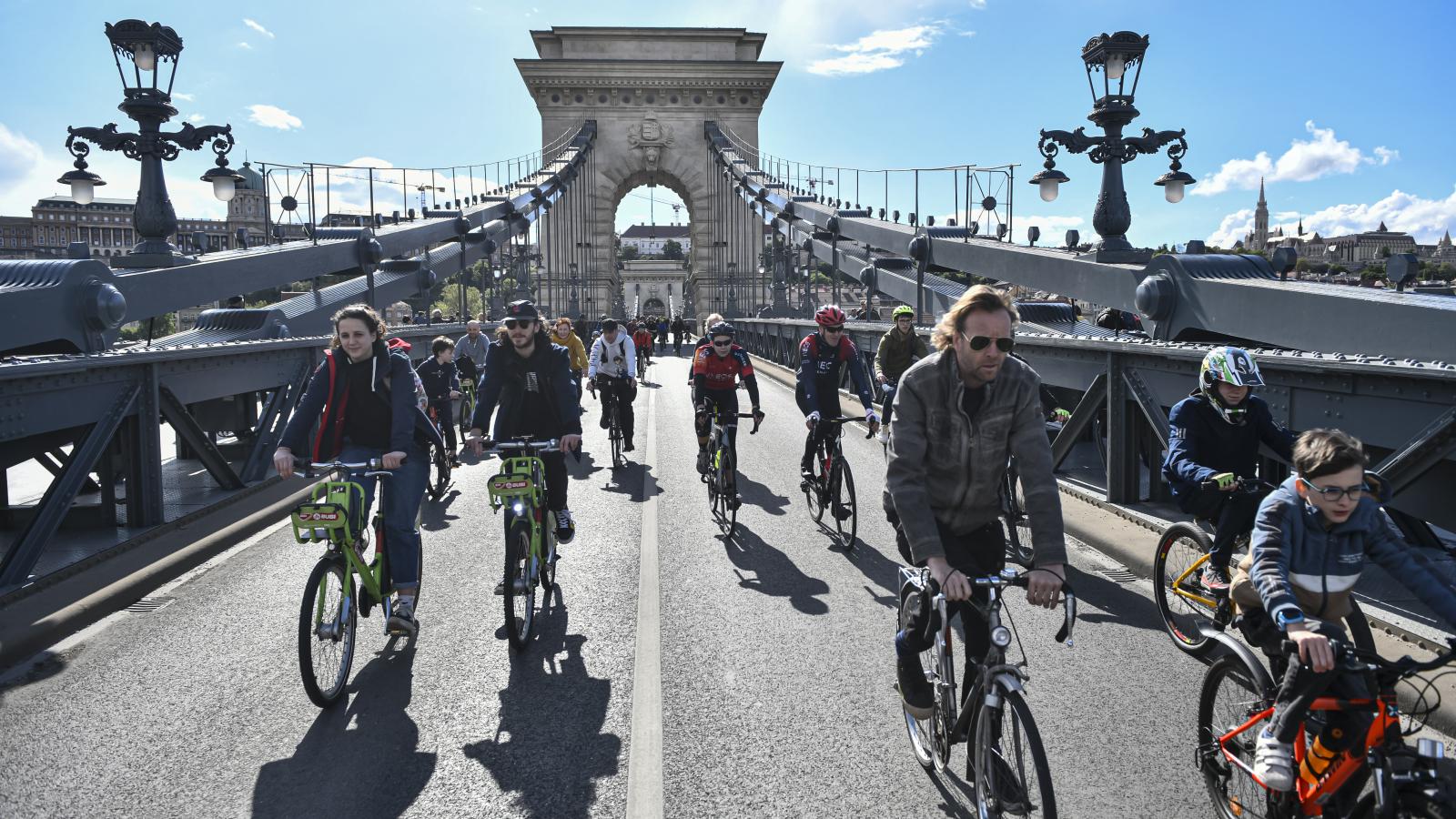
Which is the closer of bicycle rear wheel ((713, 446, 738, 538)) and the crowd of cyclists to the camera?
the crowd of cyclists

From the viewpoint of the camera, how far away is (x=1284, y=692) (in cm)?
296

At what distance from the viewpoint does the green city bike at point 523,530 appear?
5180mm

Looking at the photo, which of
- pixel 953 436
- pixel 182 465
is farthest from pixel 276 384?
pixel 953 436

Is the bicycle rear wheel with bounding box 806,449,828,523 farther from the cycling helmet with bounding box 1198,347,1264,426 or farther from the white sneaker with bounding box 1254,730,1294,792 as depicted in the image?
the white sneaker with bounding box 1254,730,1294,792

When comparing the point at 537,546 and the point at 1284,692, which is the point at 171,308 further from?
the point at 1284,692

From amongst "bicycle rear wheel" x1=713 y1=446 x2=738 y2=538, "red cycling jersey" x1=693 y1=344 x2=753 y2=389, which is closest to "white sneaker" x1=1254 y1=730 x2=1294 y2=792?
"bicycle rear wheel" x1=713 y1=446 x2=738 y2=538

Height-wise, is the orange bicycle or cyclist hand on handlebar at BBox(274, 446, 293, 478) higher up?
cyclist hand on handlebar at BBox(274, 446, 293, 478)

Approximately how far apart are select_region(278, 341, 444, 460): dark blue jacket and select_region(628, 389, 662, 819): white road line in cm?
158

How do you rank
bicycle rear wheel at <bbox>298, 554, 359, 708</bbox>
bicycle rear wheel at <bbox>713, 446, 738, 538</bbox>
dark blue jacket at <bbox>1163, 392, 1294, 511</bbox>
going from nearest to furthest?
bicycle rear wheel at <bbox>298, 554, 359, 708</bbox> < dark blue jacket at <bbox>1163, 392, 1294, 511</bbox> < bicycle rear wheel at <bbox>713, 446, 738, 538</bbox>

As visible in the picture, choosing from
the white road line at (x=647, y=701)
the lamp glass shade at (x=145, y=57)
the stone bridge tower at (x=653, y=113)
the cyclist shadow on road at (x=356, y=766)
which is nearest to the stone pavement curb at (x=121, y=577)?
the cyclist shadow on road at (x=356, y=766)

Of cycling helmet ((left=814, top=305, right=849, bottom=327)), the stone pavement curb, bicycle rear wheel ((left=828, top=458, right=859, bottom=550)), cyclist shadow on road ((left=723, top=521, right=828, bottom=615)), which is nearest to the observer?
the stone pavement curb

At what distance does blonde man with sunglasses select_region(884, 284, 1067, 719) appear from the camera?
3.23 meters

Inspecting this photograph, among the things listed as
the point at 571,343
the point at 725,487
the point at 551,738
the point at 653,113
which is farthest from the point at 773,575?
the point at 653,113

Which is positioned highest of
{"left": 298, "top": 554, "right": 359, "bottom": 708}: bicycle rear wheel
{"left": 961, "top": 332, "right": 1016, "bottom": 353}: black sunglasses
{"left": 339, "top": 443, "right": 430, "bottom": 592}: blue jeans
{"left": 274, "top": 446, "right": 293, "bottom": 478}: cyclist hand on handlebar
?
{"left": 961, "top": 332, "right": 1016, "bottom": 353}: black sunglasses
